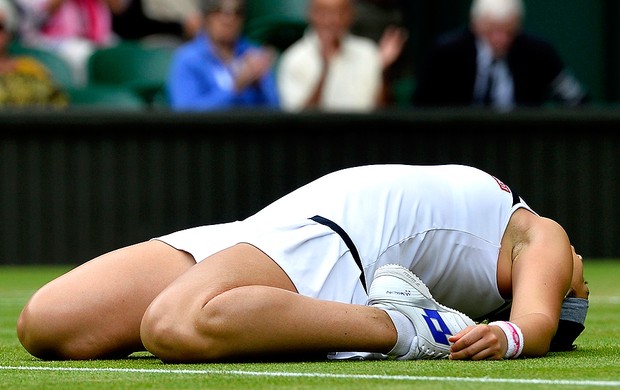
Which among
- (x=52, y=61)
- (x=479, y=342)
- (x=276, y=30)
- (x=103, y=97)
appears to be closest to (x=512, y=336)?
(x=479, y=342)

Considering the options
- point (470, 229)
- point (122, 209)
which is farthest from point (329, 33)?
point (470, 229)

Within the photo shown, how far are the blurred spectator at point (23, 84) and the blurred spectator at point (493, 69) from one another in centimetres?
276

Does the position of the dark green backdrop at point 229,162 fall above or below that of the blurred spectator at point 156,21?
below

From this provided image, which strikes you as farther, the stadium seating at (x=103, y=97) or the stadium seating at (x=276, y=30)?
the stadium seating at (x=276, y=30)

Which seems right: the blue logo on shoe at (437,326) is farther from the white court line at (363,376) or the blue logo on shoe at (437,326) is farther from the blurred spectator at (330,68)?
the blurred spectator at (330,68)

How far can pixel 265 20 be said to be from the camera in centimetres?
1194

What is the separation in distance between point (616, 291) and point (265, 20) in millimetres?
4796

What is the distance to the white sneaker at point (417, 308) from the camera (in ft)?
13.5

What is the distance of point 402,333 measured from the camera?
410 cm

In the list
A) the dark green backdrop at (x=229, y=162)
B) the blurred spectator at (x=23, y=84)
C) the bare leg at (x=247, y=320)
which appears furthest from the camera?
the blurred spectator at (x=23, y=84)

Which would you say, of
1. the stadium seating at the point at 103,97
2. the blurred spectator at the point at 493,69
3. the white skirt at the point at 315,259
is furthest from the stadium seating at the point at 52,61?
the white skirt at the point at 315,259

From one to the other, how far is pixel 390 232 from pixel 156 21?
8.47 m

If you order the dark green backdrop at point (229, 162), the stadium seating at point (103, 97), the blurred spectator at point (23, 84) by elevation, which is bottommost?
the dark green backdrop at point (229, 162)

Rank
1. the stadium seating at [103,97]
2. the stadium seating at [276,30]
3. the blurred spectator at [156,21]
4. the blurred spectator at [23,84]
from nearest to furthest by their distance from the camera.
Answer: the blurred spectator at [23,84]
the stadium seating at [103,97]
the stadium seating at [276,30]
the blurred spectator at [156,21]
